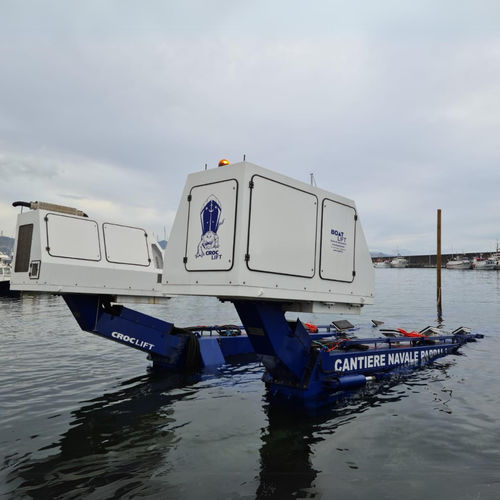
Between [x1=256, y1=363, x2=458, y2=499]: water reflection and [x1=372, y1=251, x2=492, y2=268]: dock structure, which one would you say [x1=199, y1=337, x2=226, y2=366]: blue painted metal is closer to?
[x1=256, y1=363, x2=458, y2=499]: water reflection

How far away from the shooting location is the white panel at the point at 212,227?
5957 mm

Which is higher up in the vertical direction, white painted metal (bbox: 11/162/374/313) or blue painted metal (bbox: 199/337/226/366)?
white painted metal (bbox: 11/162/374/313)

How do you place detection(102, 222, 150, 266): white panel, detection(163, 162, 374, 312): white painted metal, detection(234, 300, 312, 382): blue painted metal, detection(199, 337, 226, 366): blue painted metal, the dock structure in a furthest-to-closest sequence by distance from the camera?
the dock structure
detection(199, 337, 226, 366): blue painted metal
detection(102, 222, 150, 266): white panel
detection(234, 300, 312, 382): blue painted metal
detection(163, 162, 374, 312): white painted metal

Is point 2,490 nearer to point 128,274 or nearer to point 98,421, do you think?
point 98,421

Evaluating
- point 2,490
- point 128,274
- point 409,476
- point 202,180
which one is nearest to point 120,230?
point 128,274

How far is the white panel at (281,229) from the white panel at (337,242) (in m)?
0.28

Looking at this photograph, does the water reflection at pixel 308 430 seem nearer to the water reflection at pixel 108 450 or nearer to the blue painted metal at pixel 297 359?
the blue painted metal at pixel 297 359

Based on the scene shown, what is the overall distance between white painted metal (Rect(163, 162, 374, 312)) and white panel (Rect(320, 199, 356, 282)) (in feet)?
0.05

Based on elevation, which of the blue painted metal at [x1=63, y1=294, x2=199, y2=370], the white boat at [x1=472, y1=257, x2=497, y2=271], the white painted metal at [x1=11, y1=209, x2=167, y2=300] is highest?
the white boat at [x1=472, y1=257, x2=497, y2=271]

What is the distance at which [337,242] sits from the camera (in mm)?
7207

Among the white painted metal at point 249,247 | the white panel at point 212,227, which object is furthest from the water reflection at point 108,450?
the white panel at point 212,227

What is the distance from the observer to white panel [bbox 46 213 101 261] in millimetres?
8445

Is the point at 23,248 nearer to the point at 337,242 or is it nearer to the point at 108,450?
the point at 108,450

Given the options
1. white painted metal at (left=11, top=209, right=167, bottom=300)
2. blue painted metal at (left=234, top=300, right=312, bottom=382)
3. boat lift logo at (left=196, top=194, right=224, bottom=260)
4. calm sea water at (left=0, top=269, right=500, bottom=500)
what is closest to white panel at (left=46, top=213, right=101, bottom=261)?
white painted metal at (left=11, top=209, right=167, bottom=300)
